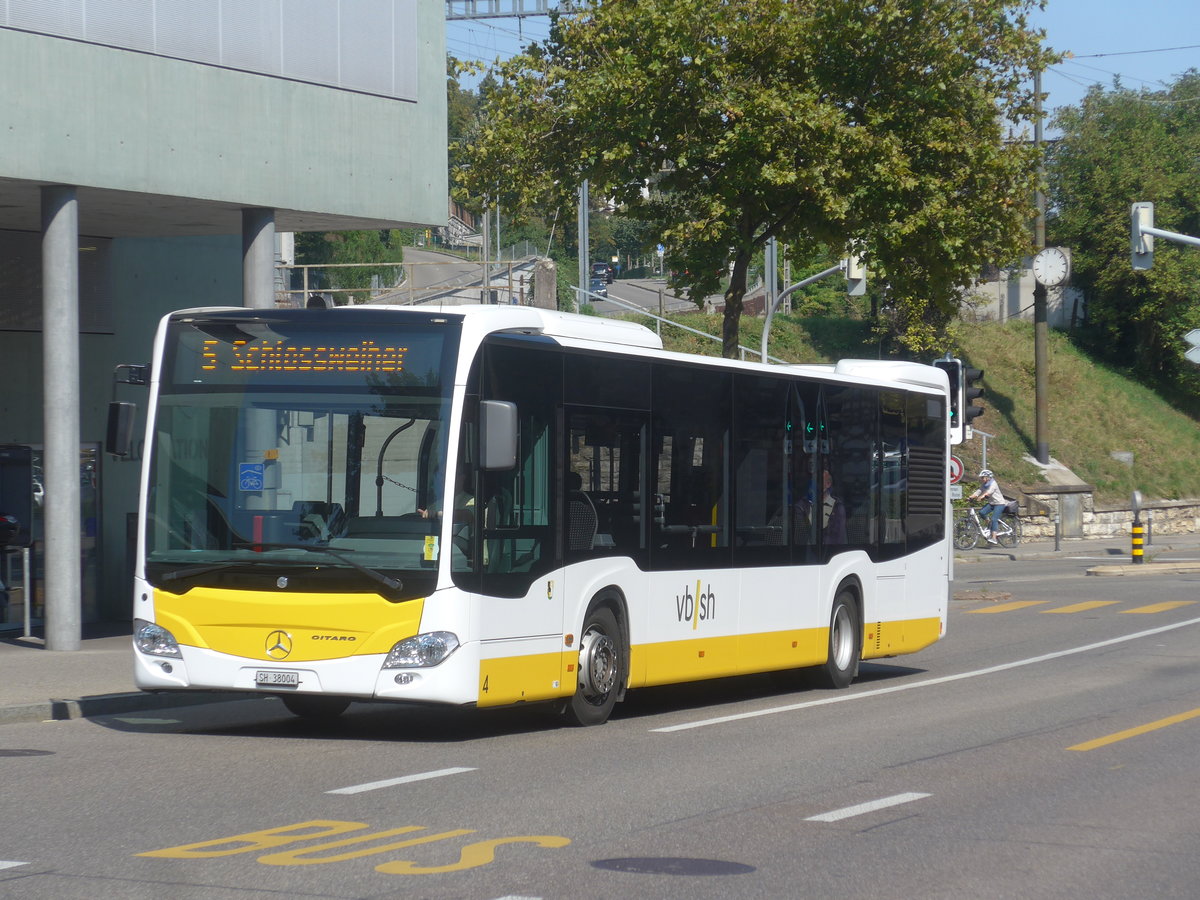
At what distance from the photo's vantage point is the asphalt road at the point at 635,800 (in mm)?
6773

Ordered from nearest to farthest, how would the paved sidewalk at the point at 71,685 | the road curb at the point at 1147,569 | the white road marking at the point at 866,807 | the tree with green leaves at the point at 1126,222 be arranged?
the white road marking at the point at 866,807
the paved sidewalk at the point at 71,685
the road curb at the point at 1147,569
the tree with green leaves at the point at 1126,222

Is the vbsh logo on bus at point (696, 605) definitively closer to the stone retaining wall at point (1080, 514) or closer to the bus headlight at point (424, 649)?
the bus headlight at point (424, 649)

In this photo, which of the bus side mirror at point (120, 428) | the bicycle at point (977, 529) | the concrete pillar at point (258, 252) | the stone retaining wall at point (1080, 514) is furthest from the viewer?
the stone retaining wall at point (1080, 514)

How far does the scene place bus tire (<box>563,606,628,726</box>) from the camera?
38.9 feet

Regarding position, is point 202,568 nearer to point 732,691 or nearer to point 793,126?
point 732,691

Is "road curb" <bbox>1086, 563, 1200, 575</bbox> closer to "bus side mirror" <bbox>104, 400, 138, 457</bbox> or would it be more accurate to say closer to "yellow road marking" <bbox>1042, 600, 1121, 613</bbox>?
"yellow road marking" <bbox>1042, 600, 1121, 613</bbox>

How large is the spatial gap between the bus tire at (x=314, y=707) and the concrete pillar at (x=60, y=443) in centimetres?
505

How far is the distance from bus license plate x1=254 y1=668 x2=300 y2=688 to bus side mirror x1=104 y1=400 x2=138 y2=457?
1.79m

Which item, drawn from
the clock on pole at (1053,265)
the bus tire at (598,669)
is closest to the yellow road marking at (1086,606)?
the bus tire at (598,669)

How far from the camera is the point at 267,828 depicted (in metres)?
7.77

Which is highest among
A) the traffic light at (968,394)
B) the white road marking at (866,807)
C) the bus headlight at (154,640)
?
the traffic light at (968,394)

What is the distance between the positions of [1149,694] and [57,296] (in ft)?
37.0

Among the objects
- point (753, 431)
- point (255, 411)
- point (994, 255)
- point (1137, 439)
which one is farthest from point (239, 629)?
point (1137, 439)

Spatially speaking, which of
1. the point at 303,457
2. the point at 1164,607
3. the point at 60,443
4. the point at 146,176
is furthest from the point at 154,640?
the point at 1164,607
